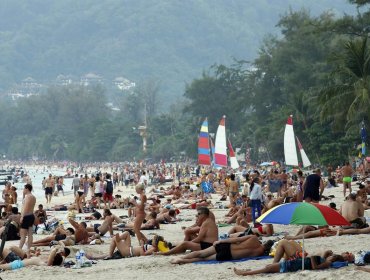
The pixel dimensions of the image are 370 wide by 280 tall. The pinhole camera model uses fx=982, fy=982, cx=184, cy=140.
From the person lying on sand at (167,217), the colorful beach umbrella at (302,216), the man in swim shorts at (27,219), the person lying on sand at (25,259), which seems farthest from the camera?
the person lying on sand at (167,217)

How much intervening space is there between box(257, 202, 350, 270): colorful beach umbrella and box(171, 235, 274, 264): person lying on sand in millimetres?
1577

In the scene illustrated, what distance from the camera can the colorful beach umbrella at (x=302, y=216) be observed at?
11.2m

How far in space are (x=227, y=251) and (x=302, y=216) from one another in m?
1.94

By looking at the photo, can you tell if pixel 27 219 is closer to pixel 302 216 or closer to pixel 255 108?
pixel 302 216

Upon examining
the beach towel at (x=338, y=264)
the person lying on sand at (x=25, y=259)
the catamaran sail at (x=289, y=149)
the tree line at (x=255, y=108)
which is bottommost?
the beach towel at (x=338, y=264)

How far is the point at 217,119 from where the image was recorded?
81625 mm

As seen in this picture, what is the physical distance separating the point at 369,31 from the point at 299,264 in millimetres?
23527

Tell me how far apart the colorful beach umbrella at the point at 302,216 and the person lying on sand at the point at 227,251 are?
158 cm

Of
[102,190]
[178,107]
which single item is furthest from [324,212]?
[178,107]

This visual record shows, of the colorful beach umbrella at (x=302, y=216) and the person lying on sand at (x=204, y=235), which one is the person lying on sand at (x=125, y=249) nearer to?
the person lying on sand at (x=204, y=235)

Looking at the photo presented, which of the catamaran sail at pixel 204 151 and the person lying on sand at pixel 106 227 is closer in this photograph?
the person lying on sand at pixel 106 227

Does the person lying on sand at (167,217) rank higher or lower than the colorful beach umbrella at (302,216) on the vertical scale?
higher

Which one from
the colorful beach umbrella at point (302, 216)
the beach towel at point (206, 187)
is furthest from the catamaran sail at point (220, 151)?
the colorful beach umbrella at point (302, 216)

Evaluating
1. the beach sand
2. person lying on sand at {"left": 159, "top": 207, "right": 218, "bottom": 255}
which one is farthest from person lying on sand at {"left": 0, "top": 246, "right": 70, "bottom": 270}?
person lying on sand at {"left": 159, "top": 207, "right": 218, "bottom": 255}
